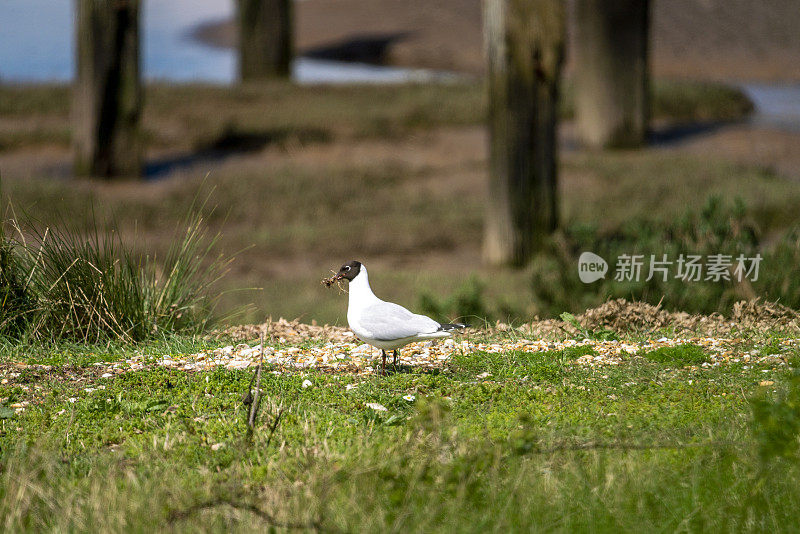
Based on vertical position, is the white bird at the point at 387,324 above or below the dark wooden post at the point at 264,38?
below

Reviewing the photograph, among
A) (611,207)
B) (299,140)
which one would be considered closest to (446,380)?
(611,207)

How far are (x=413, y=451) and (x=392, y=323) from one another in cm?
86

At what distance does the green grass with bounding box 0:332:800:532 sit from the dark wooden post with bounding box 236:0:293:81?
47.0ft

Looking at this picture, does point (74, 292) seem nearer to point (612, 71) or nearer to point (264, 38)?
point (612, 71)

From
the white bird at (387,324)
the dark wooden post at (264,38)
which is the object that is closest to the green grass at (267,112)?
the dark wooden post at (264,38)

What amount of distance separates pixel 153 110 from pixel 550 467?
48.1 ft

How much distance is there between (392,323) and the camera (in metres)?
4.90

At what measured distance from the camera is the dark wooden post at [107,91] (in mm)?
12781

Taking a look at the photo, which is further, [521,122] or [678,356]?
[521,122]

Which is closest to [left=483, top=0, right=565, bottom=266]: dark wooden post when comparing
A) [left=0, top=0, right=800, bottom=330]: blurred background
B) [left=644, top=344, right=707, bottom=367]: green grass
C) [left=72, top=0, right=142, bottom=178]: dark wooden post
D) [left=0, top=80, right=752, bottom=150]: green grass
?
[left=0, top=0, right=800, bottom=330]: blurred background

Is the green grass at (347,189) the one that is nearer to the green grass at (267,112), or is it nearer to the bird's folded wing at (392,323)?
the green grass at (267,112)

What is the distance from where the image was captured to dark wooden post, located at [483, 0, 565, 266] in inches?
405

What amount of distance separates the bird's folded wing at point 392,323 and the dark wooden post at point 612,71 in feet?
39.6

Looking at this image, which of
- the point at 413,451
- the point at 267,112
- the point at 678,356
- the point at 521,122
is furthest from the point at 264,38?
the point at 413,451
